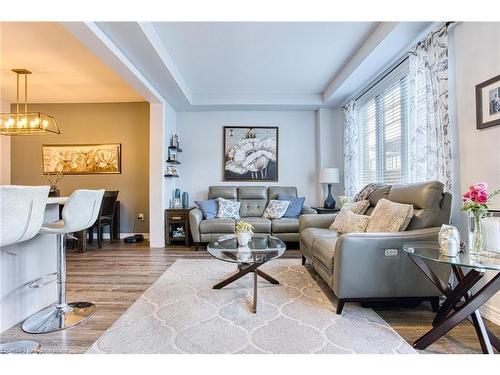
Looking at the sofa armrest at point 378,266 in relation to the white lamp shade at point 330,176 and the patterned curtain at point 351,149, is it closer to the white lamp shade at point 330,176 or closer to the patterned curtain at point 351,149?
the patterned curtain at point 351,149

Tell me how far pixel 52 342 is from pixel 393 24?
3645 millimetres

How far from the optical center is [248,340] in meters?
1.75

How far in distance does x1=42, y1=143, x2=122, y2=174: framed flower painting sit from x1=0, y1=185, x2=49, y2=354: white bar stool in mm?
3796

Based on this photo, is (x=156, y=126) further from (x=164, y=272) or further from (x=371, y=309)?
(x=371, y=309)

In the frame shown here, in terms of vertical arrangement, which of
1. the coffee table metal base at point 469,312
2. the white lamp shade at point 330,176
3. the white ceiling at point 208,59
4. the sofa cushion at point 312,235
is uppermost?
the white ceiling at point 208,59

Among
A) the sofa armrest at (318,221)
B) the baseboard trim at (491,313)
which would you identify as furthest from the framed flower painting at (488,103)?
the sofa armrest at (318,221)

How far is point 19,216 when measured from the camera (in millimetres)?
1661

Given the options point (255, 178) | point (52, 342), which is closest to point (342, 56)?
point (255, 178)

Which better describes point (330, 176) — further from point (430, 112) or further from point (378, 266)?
point (378, 266)

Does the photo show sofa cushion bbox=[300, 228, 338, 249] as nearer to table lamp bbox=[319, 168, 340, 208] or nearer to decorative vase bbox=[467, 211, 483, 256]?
decorative vase bbox=[467, 211, 483, 256]

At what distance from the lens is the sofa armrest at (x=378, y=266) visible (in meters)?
2.07

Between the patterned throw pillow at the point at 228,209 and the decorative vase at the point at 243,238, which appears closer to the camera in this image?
the decorative vase at the point at 243,238

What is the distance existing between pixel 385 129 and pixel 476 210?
2.34 m

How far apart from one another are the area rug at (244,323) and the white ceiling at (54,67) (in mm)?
2888
